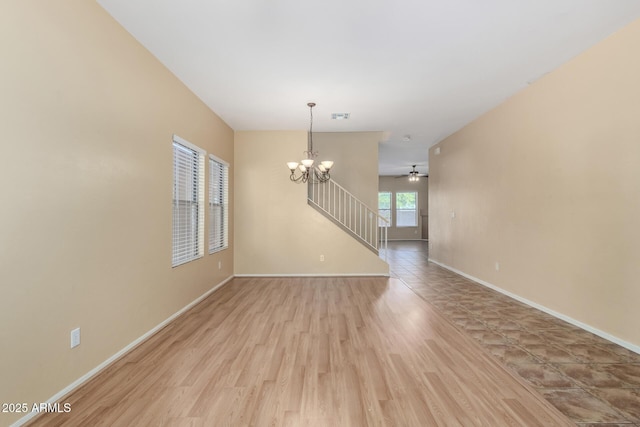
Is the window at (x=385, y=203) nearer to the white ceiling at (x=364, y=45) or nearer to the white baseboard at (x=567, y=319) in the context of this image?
the white baseboard at (x=567, y=319)

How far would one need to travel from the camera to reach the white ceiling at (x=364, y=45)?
8.05 ft

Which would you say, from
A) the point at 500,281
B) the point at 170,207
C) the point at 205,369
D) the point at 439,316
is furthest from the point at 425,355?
the point at 170,207

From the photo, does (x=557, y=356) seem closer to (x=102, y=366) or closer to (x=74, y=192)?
(x=102, y=366)

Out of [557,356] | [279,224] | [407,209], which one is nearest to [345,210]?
[279,224]

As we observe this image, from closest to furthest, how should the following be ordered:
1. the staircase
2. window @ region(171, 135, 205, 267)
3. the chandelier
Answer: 1. window @ region(171, 135, 205, 267)
2. the chandelier
3. the staircase

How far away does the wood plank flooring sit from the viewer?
1.83 meters

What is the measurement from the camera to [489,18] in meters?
2.57

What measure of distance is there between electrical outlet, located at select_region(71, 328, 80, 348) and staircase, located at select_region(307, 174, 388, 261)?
462cm

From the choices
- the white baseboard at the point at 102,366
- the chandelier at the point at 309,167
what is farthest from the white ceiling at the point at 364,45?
the white baseboard at the point at 102,366

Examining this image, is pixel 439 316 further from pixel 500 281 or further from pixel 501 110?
pixel 501 110

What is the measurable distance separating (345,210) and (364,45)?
3870 mm

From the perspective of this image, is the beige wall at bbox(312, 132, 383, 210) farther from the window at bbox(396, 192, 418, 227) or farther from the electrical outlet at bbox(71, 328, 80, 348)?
the window at bbox(396, 192, 418, 227)

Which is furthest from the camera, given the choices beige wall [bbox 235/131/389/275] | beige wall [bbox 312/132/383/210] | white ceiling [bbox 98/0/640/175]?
beige wall [bbox 312/132/383/210]

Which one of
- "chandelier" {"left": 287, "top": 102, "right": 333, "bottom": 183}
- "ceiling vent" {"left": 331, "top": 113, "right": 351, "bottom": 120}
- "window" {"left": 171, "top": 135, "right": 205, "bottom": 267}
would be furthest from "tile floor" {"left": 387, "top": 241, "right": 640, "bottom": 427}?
"window" {"left": 171, "top": 135, "right": 205, "bottom": 267}
